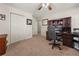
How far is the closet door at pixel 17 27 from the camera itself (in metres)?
2.46

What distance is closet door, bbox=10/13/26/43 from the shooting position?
246 centimetres

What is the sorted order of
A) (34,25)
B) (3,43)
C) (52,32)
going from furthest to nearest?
1. (52,32)
2. (34,25)
3. (3,43)

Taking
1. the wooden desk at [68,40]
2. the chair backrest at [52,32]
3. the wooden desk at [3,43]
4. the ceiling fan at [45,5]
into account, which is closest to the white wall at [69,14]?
the ceiling fan at [45,5]

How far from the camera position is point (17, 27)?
2.53 m

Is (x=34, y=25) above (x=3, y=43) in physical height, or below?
above

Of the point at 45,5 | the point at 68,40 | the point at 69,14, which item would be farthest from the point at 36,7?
the point at 68,40

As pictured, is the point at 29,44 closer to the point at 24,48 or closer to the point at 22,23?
the point at 24,48

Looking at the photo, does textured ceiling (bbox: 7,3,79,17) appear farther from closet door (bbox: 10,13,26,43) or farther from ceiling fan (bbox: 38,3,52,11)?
closet door (bbox: 10,13,26,43)

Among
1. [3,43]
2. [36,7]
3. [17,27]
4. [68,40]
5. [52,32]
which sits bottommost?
[68,40]

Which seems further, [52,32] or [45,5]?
[52,32]

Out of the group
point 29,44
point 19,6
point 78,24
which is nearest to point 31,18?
point 19,6

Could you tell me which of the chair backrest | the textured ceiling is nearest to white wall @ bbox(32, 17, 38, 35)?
the textured ceiling

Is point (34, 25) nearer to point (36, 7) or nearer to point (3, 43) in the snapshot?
point (36, 7)

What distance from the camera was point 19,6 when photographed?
2477 mm
